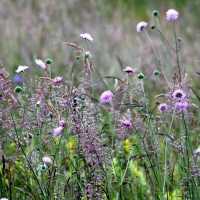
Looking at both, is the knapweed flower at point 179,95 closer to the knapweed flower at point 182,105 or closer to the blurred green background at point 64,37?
the knapweed flower at point 182,105

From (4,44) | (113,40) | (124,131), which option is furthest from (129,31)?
(124,131)

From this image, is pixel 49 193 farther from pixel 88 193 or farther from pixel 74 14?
pixel 74 14

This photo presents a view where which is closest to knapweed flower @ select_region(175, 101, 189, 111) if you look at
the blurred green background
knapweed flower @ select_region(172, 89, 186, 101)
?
knapweed flower @ select_region(172, 89, 186, 101)

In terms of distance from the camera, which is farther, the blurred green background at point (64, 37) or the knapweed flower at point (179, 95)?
the blurred green background at point (64, 37)

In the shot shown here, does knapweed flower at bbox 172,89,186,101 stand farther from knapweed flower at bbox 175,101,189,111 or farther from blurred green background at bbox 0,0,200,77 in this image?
blurred green background at bbox 0,0,200,77

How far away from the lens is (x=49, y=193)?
1813 millimetres

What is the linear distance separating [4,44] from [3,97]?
16.0ft

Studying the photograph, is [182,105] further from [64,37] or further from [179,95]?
[64,37]

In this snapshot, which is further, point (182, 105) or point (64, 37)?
point (64, 37)

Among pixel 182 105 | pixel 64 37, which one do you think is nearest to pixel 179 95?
pixel 182 105

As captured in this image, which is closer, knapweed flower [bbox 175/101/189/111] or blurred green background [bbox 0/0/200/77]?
knapweed flower [bbox 175/101/189/111]

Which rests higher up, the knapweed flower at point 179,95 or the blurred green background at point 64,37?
the blurred green background at point 64,37

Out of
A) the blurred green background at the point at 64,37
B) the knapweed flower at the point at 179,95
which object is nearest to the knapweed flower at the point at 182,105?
the knapweed flower at the point at 179,95

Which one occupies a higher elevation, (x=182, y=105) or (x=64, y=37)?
(x=64, y=37)
